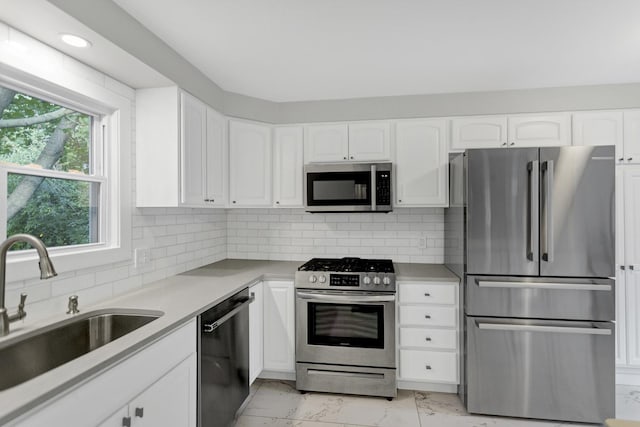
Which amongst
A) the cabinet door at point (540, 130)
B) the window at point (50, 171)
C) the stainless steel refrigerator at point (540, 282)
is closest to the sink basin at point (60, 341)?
the window at point (50, 171)

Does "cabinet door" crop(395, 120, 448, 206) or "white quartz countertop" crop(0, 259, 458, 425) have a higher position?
"cabinet door" crop(395, 120, 448, 206)

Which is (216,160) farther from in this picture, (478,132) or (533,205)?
(533,205)

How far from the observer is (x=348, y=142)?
294 cm

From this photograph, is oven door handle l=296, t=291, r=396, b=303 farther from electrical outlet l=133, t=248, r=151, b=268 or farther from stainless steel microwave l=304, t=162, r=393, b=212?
electrical outlet l=133, t=248, r=151, b=268

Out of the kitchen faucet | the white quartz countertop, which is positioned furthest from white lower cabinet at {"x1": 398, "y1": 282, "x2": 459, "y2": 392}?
the kitchen faucet

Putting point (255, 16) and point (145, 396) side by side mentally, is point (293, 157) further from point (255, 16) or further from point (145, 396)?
point (145, 396)

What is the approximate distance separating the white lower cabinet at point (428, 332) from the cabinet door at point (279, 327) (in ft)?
2.79

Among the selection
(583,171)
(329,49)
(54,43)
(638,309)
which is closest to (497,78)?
(583,171)

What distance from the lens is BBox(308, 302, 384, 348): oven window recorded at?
2.52 meters

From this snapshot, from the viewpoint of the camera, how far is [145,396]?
1.29 meters

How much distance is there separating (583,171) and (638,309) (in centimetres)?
135

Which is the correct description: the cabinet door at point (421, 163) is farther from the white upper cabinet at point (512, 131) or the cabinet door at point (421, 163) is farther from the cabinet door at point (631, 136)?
the cabinet door at point (631, 136)

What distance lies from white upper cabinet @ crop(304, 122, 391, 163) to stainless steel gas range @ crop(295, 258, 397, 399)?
39.2 inches

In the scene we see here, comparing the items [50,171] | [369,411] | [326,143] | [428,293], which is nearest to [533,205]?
[428,293]
